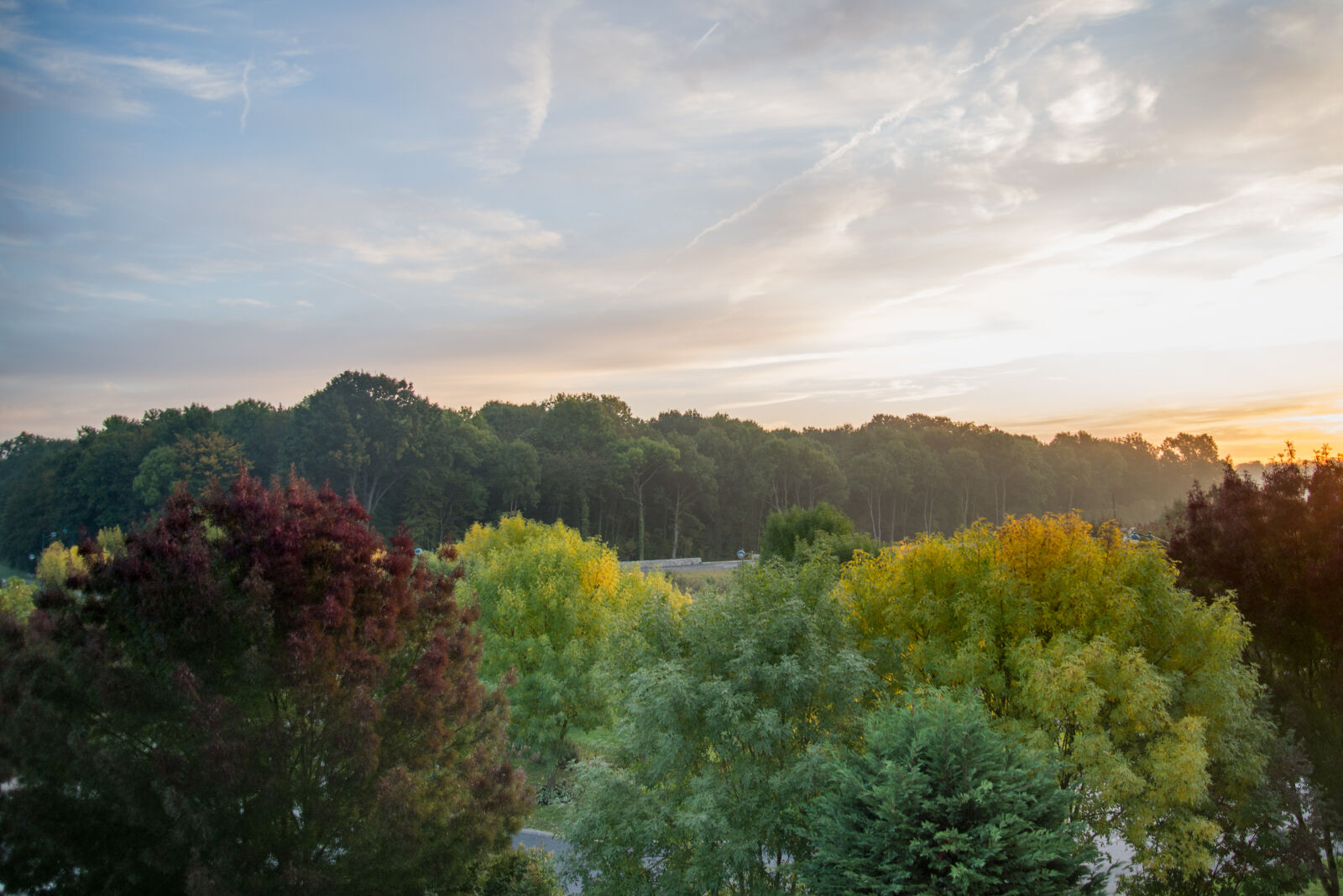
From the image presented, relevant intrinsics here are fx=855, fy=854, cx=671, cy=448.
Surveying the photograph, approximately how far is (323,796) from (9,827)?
3583 mm

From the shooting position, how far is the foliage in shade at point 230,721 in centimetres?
1043

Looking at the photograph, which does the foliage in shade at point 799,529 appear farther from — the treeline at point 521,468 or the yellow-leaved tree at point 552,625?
the treeline at point 521,468

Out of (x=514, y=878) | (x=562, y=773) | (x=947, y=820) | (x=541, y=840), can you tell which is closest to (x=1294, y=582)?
(x=947, y=820)

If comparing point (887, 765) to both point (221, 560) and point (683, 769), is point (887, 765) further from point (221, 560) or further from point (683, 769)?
point (221, 560)

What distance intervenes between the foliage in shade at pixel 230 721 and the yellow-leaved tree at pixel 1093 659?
983 cm

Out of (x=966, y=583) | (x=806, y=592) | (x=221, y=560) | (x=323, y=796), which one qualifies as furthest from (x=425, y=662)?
(x=966, y=583)


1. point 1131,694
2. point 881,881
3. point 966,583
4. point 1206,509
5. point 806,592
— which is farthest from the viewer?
point 1206,509

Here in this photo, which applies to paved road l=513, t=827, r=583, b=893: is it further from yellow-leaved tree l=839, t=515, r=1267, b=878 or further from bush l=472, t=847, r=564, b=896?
yellow-leaved tree l=839, t=515, r=1267, b=878

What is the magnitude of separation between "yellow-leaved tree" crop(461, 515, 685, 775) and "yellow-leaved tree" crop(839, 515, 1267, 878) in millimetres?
9341

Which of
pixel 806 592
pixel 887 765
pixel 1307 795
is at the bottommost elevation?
pixel 1307 795

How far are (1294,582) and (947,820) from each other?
1250cm

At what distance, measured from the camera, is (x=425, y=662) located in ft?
39.1

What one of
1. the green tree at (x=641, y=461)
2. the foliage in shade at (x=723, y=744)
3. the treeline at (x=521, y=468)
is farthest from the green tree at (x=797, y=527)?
the green tree at (x=641, y=461)

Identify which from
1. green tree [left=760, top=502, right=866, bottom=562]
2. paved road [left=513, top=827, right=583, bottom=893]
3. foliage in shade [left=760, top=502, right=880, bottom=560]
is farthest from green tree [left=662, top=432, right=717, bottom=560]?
paved road [left=513, top=827, right=583, bottom=893]
